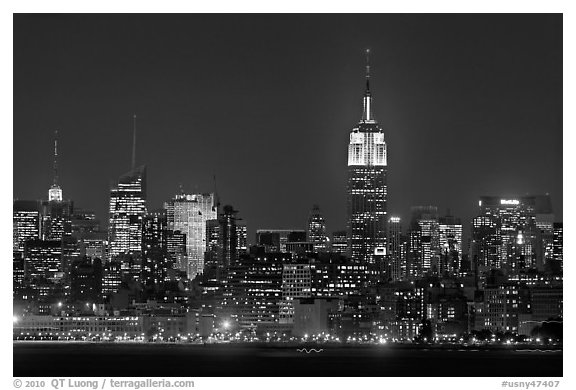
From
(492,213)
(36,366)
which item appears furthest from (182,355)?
(492,213)

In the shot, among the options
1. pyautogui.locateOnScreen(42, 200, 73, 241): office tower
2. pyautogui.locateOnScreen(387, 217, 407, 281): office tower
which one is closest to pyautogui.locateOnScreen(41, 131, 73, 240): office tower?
pyautogui.locateOnScreen(42, 200, 73, 241): office tower

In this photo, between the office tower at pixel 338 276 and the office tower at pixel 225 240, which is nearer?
the office tower at pixel 338 276

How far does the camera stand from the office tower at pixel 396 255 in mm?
35688

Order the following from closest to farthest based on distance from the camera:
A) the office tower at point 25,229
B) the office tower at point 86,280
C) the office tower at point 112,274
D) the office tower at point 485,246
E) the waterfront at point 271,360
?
the waterfront at point 271,360, the office tower at point 25,229, the office tower at point 485,246, the office tower at point 86,280, the office tower at point 112,274

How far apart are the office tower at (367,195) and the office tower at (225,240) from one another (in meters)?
2.63

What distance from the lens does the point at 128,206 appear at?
38.9 metres

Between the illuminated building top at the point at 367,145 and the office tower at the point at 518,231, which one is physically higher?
the illuminated building top at the point at 367,145

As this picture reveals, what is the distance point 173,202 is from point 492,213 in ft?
32.2

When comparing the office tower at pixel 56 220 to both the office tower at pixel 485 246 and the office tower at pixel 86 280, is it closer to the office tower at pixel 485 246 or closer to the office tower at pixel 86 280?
the office tower at pixel 86 280

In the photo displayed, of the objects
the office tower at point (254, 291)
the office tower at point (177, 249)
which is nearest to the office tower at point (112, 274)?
the office tower at point (177, 249)

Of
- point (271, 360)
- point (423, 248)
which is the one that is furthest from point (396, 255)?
point (271, 360)

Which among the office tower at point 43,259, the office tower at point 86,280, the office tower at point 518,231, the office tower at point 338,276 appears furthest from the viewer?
the office tower at point 86,280

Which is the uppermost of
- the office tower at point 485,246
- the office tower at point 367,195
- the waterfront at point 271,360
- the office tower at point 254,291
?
the office tower at point 367,195
